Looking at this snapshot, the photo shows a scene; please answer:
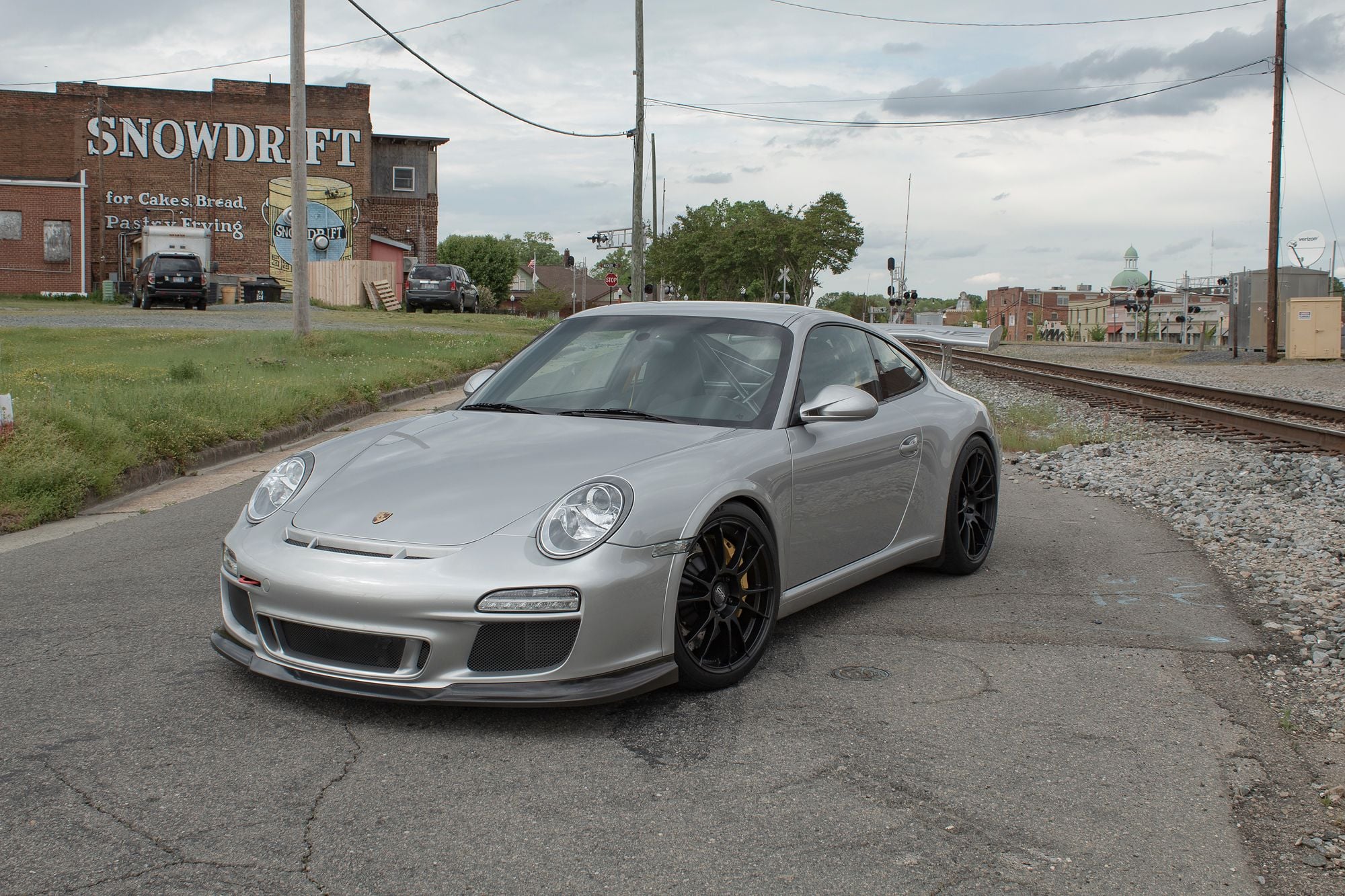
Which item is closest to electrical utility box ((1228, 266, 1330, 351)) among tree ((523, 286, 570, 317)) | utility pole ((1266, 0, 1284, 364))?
utility pole ((1266, 0, 1284, 364))

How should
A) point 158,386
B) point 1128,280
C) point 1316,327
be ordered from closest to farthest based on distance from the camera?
point 158,386 < point 1316,327 < point 1128,280

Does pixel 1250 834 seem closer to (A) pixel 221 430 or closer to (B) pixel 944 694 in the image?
(B) pixel 944 694

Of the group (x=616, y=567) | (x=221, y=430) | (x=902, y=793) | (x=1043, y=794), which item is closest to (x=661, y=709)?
(x=616, y=567)

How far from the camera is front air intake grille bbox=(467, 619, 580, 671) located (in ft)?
11.7

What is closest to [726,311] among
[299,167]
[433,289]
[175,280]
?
[299,167]

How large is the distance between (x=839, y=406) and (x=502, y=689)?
5.73ft

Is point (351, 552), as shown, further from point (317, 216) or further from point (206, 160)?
point (206, 160)

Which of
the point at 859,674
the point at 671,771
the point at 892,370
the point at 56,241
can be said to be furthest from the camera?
the point at 56,241

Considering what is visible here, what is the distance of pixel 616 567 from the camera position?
12.0 ft

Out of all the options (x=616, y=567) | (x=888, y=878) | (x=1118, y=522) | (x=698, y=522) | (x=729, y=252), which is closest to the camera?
(x=888, y=878)

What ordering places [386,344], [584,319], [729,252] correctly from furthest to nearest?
[729,252] → [386,344] → [584,319]

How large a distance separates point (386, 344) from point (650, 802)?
57.7 ft

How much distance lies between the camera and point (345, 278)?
42.2m

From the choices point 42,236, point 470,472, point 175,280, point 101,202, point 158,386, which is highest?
point 101,202
